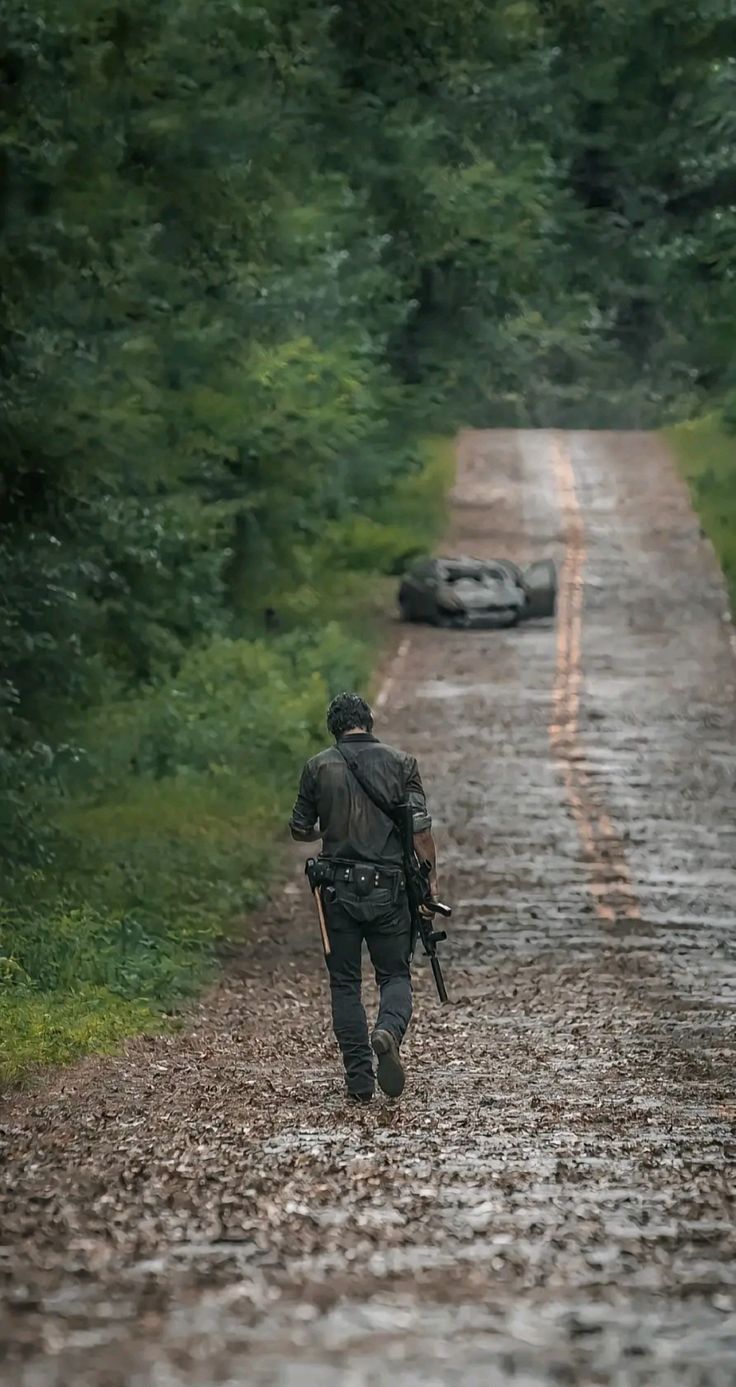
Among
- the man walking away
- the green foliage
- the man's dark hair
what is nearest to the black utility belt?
the man walking away

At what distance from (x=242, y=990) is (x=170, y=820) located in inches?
A: 233

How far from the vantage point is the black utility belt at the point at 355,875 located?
11461 mm

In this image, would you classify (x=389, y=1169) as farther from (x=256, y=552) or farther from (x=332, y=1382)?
(x=256, y=552)

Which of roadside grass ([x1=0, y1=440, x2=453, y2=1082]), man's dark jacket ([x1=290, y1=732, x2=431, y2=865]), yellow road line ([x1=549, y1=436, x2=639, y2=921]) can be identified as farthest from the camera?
yellow road line ([x1=549, y1=436, x2=639, y2=921])

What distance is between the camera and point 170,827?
2256 cm

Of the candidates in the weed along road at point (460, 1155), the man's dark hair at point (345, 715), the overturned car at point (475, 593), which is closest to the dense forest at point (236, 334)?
the overturned car at point (475, 593)

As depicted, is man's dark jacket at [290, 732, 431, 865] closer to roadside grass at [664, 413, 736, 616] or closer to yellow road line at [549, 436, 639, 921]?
yellow road line at [549, 436, 639, 921]

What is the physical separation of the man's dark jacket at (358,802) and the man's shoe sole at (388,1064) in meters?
0.89

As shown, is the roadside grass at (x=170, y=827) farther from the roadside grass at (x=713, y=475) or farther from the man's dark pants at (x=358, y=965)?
the roadside grass at (x=713, y=475)

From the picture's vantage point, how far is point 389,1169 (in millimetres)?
8766

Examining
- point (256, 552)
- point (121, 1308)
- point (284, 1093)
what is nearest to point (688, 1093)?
point (284, 1093)

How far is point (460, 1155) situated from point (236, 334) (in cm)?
2016

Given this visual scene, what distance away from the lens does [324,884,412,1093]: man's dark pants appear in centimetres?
1133

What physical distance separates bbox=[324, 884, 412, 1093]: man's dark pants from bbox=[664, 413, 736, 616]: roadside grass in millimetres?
28325
